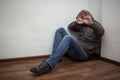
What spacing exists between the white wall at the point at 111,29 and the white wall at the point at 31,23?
0.54 metres

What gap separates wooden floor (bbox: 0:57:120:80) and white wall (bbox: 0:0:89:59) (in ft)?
0.74

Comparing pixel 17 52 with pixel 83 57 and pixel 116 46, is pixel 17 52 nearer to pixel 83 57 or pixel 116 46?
pixel 83 57

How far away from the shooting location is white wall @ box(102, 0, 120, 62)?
7.57ft

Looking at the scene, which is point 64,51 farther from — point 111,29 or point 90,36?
point 111,29

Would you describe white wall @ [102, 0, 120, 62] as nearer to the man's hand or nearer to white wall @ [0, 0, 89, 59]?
the man's hand

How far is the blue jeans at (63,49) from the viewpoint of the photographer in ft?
6.59

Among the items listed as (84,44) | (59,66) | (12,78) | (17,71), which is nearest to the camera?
(12,78)

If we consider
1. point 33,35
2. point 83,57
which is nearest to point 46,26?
point 33,35

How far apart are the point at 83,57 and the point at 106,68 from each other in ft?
1.18

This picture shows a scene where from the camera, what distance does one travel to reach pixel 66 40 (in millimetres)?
2150

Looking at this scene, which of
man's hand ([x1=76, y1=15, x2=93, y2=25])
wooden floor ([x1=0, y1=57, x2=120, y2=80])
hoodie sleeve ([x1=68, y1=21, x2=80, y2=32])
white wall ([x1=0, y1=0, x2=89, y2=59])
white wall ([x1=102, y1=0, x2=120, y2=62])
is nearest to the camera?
wooden floor ([x1=0, y1=57, x2=120, y2=80])

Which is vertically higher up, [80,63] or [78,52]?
[78,52]

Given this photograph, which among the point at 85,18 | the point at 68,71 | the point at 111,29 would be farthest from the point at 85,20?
the point at 68,71

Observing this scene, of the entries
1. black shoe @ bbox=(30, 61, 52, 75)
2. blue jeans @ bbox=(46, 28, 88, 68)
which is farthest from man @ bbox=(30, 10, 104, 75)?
black shoe @ bbox=(30, 61, 52, 75)
